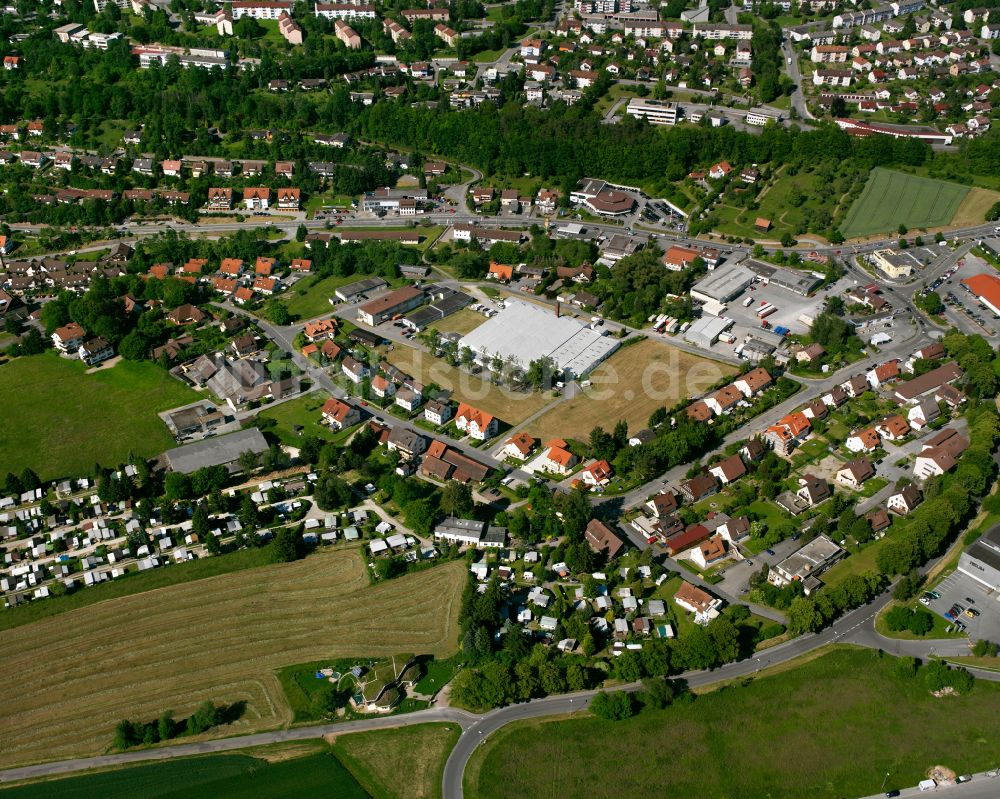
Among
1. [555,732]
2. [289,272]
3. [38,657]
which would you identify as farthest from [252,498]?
[289,272]

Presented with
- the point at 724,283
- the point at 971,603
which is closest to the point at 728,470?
the point at 971,603

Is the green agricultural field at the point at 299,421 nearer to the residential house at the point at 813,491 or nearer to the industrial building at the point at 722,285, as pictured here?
the residential house at the point at 813,491

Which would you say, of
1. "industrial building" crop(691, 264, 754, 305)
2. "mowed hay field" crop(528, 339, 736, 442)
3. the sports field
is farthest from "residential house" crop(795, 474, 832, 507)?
the sports field

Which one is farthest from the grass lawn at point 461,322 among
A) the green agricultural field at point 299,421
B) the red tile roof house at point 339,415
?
the red tile roof house at point 339,415

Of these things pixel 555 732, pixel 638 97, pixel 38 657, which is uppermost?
pixel 638 97

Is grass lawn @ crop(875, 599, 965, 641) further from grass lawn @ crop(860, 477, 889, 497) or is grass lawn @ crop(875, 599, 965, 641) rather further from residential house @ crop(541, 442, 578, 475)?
residential house @ crop(541, 442, 578, 475)

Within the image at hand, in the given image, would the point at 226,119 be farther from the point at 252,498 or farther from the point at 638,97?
the point at 252,498

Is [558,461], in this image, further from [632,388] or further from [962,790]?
[962,790]
